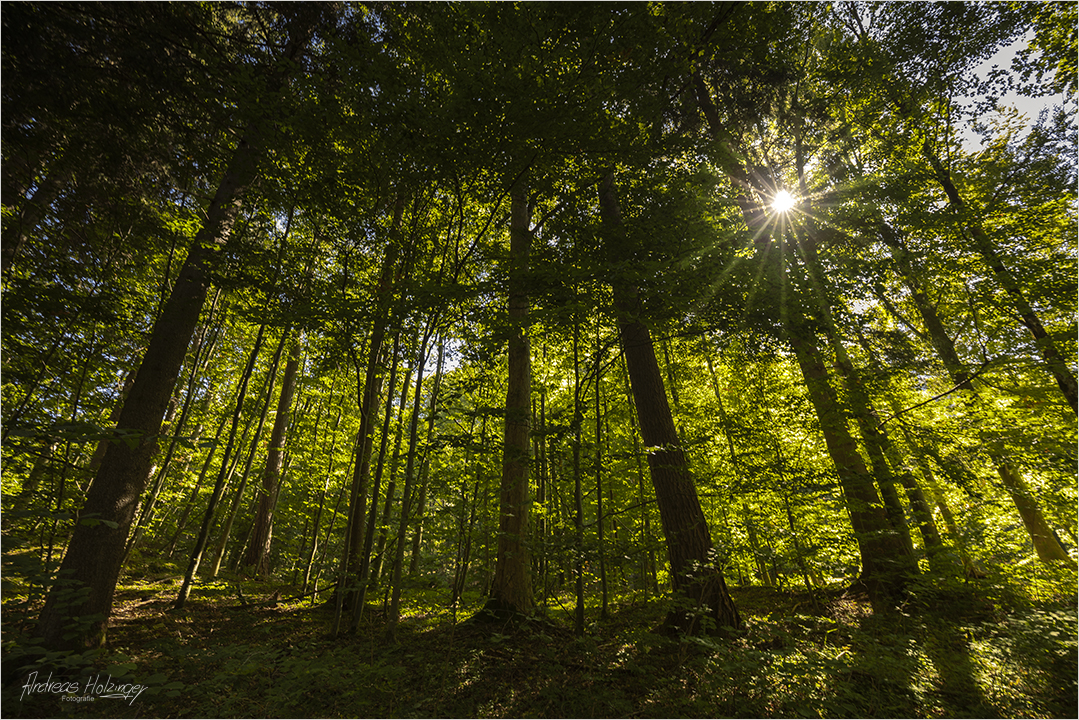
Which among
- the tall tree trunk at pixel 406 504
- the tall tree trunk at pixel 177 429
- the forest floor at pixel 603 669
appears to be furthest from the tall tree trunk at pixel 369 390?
the tall tree trunk at pixel 177 429

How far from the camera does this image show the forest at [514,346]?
12.0 ft

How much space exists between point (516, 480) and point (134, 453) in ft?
15.8

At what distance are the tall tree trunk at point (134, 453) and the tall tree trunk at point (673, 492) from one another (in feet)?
16.7

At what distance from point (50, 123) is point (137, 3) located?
204cm

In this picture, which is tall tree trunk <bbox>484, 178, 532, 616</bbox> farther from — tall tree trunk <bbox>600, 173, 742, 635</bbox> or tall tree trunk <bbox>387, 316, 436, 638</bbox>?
tall tree trunk <bbox>600, 173, 742, 635</bbox>

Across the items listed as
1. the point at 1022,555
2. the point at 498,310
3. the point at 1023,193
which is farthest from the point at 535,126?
the point at 1023,193

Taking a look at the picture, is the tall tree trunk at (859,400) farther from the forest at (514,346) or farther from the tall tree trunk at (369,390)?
the tall tree trunk at (369,390)

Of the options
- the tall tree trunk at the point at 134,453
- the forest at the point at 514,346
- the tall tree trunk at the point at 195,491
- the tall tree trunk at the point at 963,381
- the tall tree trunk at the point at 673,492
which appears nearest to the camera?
the forest at the point at 514,346

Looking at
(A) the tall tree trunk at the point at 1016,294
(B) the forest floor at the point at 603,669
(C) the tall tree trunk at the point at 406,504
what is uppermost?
(A) the tall tree trunk at the point at 1016,294

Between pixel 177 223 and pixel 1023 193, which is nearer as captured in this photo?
pixel 177 223

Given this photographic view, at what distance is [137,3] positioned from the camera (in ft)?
17.0

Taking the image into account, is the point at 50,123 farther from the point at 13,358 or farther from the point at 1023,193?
the point at 1023,193

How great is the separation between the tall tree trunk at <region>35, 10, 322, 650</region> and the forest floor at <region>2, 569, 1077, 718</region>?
0.50 meters

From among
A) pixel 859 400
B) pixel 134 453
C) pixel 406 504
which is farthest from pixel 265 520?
pixel 859 400
